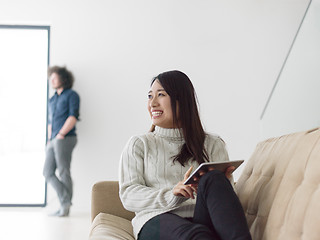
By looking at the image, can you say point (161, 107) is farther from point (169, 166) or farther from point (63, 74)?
point (63, 74)

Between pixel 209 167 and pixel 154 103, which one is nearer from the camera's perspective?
pixel 209 167

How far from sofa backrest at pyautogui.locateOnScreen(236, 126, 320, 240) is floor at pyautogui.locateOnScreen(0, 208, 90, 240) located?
85.2 inches

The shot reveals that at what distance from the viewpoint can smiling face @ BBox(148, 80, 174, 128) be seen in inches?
80.4

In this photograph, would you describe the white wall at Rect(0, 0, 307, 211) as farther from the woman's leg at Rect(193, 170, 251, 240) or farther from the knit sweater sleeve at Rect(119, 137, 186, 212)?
the woman's leg at Rect(193, 170, 251, 240)

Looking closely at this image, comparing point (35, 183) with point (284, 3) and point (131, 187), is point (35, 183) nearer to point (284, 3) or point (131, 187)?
point (284, 3)

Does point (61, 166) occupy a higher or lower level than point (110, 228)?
lower

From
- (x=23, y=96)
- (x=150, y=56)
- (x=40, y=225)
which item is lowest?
(x=40, y=225)

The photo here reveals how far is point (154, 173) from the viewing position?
1.94 meters

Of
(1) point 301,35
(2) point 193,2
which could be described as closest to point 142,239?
(1) point 301,35

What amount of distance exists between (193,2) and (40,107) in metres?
2.10

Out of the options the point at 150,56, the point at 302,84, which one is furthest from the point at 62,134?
the point at 302,84

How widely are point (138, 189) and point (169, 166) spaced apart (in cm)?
16

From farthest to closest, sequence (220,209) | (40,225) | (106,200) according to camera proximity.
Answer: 1. (40,225)
2. (106,200)
3. (220,209)

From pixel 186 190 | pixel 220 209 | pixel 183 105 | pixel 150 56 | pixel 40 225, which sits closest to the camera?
pixel 220 209
